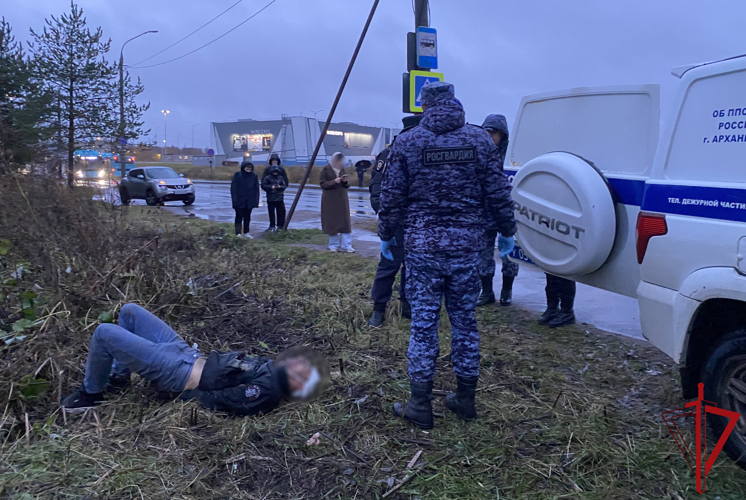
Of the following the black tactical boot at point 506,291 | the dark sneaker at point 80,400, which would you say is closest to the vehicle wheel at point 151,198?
the black tactical boot at point 506,291

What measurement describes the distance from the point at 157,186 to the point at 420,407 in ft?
62.3

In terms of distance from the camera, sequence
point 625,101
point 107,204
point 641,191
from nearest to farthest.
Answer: point 641,191 < point 625,101 < point 107,204

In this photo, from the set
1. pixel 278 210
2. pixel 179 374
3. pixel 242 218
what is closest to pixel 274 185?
pixel 278 210

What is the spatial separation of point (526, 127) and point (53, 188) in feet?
17.3

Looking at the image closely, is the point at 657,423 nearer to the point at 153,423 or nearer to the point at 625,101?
the point at 625,101

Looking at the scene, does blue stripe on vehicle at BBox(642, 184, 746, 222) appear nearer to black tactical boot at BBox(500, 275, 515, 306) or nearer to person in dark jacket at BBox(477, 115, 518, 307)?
person in dark jacket at BBox(477, 115, 518, 307)

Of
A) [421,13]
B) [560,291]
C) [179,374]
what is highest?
[421,13]

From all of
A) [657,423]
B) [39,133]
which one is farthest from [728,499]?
[39,133]

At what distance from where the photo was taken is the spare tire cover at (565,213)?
3.62 m

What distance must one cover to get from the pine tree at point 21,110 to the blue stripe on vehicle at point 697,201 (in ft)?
23.1

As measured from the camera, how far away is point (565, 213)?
12.5 ft

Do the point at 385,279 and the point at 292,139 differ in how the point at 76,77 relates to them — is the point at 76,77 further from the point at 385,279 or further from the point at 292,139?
the point at 292,139

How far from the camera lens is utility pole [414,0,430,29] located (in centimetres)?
894

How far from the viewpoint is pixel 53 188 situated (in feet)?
20.9
